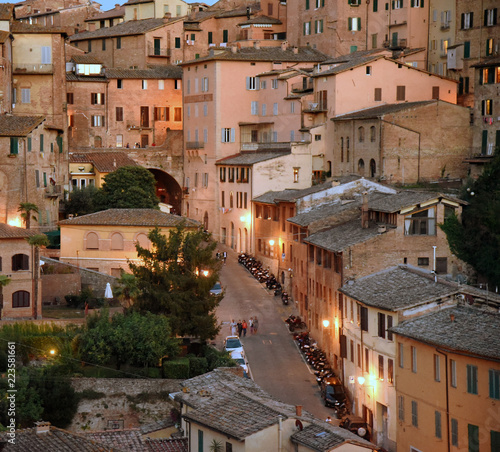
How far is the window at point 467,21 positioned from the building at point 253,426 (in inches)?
1911

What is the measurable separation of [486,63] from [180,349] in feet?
106

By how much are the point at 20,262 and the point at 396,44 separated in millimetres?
42093

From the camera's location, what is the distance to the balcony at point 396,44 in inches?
3472

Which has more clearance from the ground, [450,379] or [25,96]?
[25,96]

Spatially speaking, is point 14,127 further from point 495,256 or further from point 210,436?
point 210,436

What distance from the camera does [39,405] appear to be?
147 ft

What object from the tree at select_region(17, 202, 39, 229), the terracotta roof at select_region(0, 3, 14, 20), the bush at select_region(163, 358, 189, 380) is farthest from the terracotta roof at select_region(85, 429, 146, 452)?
the terracotta roof at select_region(0, 3, 14, 20)

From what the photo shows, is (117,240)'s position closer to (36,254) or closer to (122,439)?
(36,254)

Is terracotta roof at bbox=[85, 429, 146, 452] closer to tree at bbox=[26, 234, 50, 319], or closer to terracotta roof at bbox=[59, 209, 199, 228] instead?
tree at bbox=[26, 234, 50, 319]

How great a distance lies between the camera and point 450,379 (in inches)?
1609

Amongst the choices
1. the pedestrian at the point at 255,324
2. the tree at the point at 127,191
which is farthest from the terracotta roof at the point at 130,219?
the tree at the point at 127,191

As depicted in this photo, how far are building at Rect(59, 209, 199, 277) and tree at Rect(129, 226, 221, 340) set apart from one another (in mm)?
10229

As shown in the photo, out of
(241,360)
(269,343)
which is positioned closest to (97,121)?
(269,343)

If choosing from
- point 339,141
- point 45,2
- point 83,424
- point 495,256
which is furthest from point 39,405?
point 45,2
